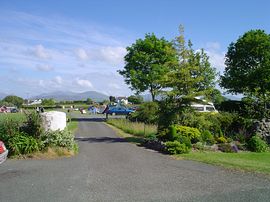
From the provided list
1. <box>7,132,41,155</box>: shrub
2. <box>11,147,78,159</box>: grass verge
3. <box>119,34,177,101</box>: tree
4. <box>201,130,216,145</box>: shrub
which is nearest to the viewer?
<box>11,147,78,159</box>: grass verge

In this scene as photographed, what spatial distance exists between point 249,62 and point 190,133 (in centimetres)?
3340

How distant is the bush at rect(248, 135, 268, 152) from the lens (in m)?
18.8

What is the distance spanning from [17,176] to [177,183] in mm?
4659

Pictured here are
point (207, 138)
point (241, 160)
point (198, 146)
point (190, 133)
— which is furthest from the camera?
point (207, 138)

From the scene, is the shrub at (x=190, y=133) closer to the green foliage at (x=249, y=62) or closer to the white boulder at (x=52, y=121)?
the white boulder at (x=52, y=121)

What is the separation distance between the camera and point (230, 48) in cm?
5134

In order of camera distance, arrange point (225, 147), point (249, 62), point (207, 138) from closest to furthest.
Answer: point (225, 147)
point (207, 138)
point (249, 62)

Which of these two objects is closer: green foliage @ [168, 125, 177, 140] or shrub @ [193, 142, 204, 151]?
shrub @ [193, 142, 204, 151]

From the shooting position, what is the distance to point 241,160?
1509 cm

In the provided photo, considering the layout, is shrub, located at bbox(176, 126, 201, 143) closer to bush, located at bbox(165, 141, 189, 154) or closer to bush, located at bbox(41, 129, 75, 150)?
bush, located at bbox(165, 141, 189, 154)

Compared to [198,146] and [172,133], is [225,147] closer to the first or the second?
[198,146]

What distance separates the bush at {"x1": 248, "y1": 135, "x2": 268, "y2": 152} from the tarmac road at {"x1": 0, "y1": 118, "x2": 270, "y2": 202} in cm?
618

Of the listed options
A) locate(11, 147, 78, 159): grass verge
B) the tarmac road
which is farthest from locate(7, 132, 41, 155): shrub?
the tarmac road

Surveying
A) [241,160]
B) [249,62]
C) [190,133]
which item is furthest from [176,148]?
[249,62]
